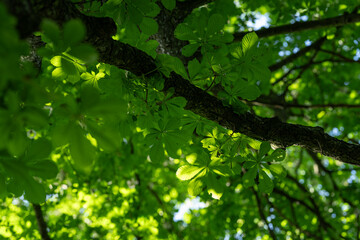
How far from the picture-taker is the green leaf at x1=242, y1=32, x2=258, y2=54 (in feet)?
4.76

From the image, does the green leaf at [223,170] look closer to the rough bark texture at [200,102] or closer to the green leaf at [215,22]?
the rough bark texture at [200,102]

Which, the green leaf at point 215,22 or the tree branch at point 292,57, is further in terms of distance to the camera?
the tree branch at point 292,57

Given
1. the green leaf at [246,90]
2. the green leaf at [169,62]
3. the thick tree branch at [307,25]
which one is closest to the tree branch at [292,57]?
the thick tree branch at [307,25]

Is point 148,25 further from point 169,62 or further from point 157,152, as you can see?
point 157,152

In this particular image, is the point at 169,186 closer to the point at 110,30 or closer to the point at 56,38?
the point at 110,30

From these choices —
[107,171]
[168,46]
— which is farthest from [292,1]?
[107,171]

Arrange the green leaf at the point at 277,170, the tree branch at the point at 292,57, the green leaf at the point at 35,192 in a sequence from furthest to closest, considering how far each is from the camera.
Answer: the tree branch at the point at 292,57 < the green leaf at the point at 277,170 < the green leaf at the point at 35,192

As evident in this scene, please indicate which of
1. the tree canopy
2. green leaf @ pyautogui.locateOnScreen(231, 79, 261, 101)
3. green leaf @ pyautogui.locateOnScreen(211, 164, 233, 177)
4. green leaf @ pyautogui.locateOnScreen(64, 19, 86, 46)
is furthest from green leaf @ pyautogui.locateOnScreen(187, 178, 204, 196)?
green leaf @ pyautogui.locateOnScreen(64, 19, 86, 46)

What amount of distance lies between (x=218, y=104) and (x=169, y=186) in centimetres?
346

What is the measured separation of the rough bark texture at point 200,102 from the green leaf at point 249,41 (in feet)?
1.18

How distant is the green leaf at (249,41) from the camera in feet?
4.76

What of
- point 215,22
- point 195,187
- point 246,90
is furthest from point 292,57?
point 195,187

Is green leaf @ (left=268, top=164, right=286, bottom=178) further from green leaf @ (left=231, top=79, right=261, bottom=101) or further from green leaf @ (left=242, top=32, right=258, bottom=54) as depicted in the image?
green leaf @ (left=242, top=32, right=258, bottom=54)

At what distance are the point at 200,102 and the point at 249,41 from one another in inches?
17.1
